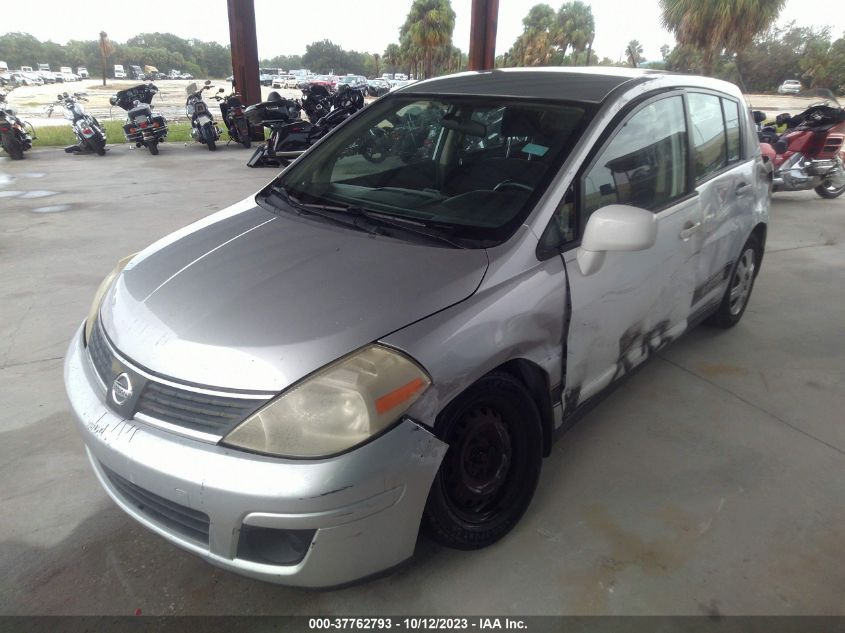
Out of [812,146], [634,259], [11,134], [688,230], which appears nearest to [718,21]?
[812,146]

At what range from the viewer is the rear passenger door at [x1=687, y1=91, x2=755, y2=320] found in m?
3.02

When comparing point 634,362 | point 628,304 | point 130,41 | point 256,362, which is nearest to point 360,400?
point 256,362

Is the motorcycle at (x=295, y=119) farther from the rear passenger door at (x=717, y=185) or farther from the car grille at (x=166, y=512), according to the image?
the car grille at (x=166, y=512)

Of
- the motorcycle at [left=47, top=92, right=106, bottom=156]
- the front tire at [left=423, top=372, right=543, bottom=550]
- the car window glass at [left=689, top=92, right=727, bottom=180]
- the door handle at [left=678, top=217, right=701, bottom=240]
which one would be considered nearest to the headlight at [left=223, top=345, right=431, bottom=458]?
the front tire at [left=423, top=372, right=543, bottom=550]

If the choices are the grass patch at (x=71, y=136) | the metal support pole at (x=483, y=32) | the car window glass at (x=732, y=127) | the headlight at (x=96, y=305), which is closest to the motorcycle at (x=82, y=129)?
the grass patch at (x=71, y=136)

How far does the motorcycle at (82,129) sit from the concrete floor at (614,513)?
7593mm

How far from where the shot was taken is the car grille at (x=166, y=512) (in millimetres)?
1669

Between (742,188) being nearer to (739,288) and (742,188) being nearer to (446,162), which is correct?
(739,288)

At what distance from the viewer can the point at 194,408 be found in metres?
1.66

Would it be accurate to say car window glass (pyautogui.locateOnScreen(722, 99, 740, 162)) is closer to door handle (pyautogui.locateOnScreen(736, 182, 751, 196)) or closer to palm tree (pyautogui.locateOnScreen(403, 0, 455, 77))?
door handle (pyautogui.locateOnScreen(736, 182, 751, 196))

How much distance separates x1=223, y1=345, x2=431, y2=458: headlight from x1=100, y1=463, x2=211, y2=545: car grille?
26cm

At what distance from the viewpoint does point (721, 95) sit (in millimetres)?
3408

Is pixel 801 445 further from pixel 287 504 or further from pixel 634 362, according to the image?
pixel 287 504

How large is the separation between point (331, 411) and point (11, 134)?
11.1 m
